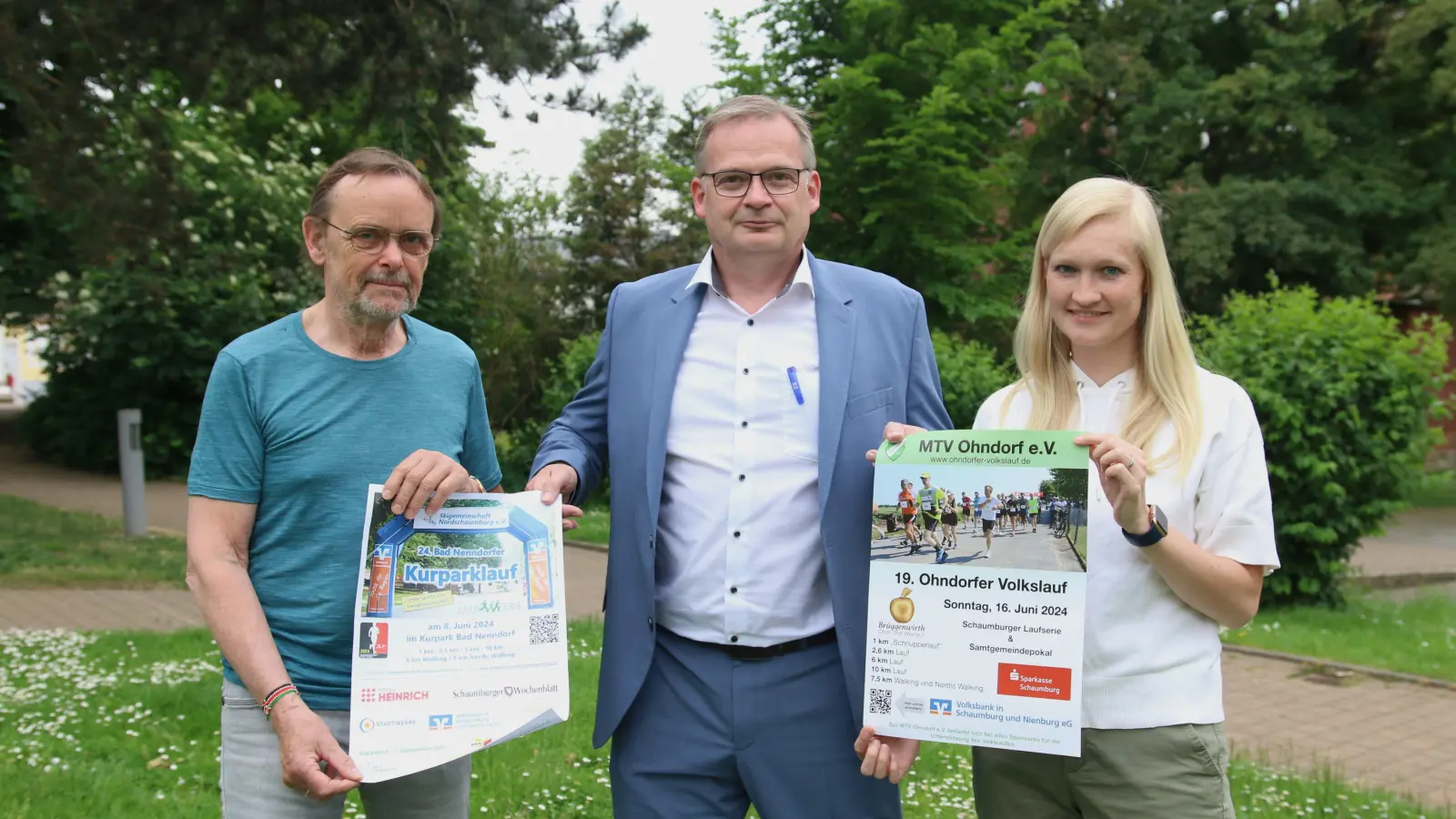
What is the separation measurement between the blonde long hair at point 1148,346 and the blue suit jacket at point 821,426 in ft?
1.12

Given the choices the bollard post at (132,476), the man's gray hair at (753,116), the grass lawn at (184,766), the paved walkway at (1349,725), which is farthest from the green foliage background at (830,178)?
the man's gray hair at (753,116)

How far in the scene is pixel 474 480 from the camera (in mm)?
2600

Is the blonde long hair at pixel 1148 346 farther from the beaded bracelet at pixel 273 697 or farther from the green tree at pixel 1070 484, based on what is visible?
the beaded bracelet at pixel 273 697

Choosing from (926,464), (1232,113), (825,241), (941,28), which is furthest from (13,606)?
(1232,113)

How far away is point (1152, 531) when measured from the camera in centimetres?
233

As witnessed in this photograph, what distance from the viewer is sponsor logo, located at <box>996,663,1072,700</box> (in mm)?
2336

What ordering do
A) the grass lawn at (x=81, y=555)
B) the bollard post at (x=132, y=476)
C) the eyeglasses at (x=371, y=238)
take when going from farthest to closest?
the bollard post at (x=132, y=476) → the grass lawn at (x=81, y=555) → the eyeglasses at (x=371, y=238)

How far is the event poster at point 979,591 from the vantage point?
2354 millimetres

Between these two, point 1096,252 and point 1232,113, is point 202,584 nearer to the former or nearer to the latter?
point 1096,252

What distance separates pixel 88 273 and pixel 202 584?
58.7ft

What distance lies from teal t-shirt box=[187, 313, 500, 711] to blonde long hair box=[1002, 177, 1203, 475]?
157cm

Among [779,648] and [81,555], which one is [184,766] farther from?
[81,555]

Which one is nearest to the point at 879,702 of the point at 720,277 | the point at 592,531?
the point at 720,277

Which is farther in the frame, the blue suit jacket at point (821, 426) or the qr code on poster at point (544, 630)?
the blue suit jacket at point (821, 426)
